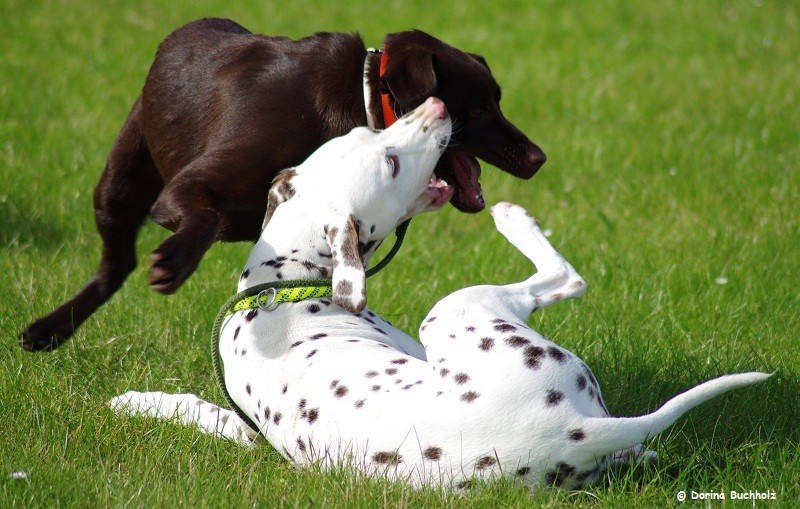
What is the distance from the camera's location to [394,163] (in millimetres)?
4316

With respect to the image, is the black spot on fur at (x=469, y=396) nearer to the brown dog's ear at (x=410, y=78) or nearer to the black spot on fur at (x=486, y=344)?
the black spot on fur at (x=486, y=344)

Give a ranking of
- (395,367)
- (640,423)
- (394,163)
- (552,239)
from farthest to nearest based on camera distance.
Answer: (552,239) → (394,163) → (395,367) → (640,423)

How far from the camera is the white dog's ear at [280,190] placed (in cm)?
428

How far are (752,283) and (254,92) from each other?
3.11 metres

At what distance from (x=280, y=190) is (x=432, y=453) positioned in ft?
4.57

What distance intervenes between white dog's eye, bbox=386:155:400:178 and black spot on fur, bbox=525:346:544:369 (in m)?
1.12

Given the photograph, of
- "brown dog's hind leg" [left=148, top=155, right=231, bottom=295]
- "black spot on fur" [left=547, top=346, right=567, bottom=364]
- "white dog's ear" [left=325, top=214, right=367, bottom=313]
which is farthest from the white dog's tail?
"brown dog's hind leg" [left=148, top=155, right=231, bottom=295]

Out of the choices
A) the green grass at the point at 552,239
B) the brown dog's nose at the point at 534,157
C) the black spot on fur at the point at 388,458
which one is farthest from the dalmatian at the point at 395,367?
the brown dog's nose at the point at 534,157

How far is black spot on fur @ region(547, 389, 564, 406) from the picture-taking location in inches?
133

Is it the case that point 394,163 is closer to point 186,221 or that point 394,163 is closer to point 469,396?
point 186,221

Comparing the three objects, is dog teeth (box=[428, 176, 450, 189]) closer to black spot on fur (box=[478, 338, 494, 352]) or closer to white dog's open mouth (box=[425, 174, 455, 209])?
white dog's open mouth (box=[425, 174, 455, 209])

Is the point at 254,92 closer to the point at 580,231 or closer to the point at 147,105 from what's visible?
the point at 147,105

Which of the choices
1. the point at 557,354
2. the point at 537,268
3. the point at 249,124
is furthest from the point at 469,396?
the point at 249,124

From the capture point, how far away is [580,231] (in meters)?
7.07
